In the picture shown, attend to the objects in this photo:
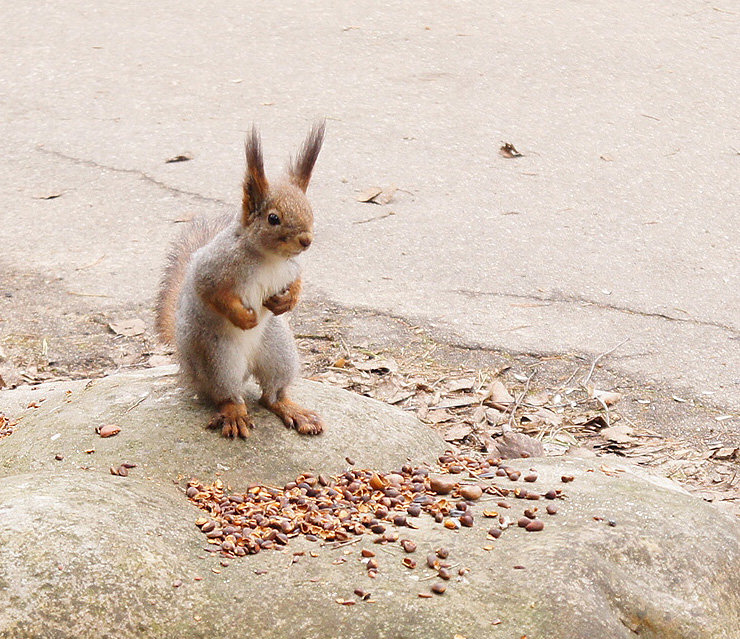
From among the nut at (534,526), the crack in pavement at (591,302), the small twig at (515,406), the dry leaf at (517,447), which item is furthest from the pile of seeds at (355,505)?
the crack in pavement at (591,302)

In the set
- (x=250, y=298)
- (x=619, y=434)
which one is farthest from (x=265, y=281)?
(x=619, y=434)

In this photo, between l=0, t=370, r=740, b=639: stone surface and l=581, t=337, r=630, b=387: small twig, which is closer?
l=0, t=370, r=740, b=639: stone surface

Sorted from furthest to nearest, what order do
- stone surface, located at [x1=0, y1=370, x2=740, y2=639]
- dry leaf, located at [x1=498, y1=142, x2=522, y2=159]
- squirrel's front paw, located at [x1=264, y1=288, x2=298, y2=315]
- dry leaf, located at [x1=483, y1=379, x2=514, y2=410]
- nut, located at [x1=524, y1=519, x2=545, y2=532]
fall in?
dry leaf, located at [x1=498, y1=142, x2=522, y2=159] → dry leaf, located at [x1=483, y1=379, x2=514, y2=410] → squirrel's front paw, located at [x1=264, y1=288, x2=298, y2=315] → nut, located at [x1=524, y1=519, x2=545, y2=532] → stone surface, located at [x1=0, y1=370, x2=740, y2=639]

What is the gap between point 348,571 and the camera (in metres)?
2.12

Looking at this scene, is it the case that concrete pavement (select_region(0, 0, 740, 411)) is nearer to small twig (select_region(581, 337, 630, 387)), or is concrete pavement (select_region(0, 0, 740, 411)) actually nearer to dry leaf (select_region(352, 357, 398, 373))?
small twig (select_region(581, 337, 630, 387))

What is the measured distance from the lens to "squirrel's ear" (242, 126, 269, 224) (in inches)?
101

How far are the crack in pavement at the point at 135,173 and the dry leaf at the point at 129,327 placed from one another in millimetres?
975

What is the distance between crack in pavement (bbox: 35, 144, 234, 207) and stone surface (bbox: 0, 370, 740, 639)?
8.29 feet

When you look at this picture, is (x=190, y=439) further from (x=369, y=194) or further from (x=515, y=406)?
(x=369, y=194)

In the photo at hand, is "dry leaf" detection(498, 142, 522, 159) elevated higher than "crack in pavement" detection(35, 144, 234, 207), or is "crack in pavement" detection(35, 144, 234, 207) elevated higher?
"dry leaf" detection(498, 142, 522, 159)

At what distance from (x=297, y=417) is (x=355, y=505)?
44cm

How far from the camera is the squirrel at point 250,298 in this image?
259 centimetres

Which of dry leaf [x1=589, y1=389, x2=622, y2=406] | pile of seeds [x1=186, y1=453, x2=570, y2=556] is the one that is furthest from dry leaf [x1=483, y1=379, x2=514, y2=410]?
pile of seeds [x1=186, y1=453, x2=570, y2=556]

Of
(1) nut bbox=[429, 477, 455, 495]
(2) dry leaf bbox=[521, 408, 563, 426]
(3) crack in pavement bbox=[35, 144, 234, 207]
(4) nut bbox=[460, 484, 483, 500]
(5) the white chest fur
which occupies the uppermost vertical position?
(5) the white chest fur
